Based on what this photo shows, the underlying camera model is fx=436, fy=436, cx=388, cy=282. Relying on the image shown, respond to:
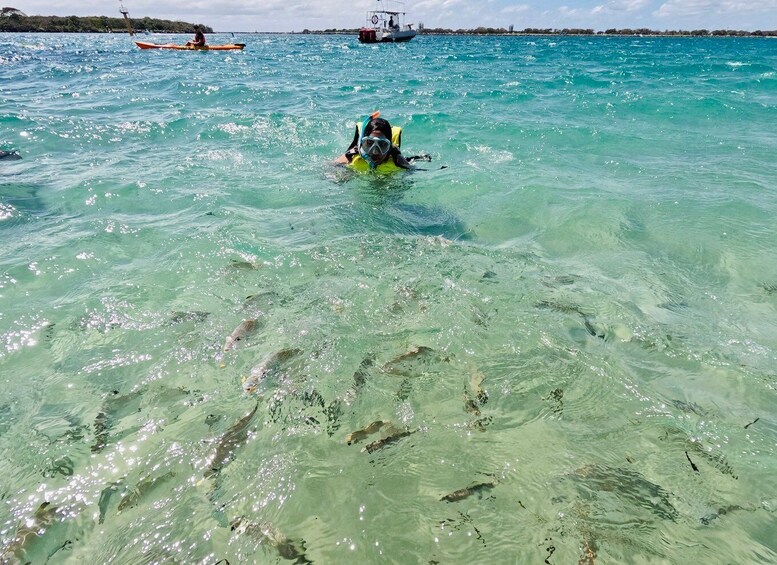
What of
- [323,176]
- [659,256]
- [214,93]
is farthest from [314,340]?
[214,93]

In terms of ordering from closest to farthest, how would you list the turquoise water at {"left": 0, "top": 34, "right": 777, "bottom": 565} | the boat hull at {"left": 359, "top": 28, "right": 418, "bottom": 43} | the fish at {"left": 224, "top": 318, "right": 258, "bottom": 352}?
the turquoise water at {"left": 0, "top": 34, "right": 777, "bottom": 565}, the fish at {"left": 224, "top": 318, "right": 258, "bottom": 352}, the boat hull at {"left": 359, "top": 28, "right": 418, "bottom": 43}

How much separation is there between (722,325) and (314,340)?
14.1 feet

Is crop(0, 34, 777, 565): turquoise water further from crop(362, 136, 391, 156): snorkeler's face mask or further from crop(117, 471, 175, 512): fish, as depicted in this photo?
crop(362, 136, 391, 156): snorkeler's face mask

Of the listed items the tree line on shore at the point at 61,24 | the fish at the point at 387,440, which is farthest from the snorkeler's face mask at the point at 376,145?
the tree line on shore at the point at 61,24

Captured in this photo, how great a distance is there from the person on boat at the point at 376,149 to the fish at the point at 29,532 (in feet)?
23.3

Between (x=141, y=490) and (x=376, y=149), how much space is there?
6.97m

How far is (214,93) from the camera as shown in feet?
58.9

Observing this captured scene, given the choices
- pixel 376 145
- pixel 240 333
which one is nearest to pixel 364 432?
pixel 240 333

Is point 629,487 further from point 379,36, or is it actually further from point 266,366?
point 379,36

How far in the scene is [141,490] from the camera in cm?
288

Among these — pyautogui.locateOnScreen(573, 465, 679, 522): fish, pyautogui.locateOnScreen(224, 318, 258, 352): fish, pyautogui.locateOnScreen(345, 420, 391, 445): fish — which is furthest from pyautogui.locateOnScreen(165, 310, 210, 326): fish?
pyautogui.locateOnScreen(573, 465, 679, 522): fish

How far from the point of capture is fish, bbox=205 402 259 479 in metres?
3.03

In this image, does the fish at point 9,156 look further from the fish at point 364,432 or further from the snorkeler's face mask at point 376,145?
the fish at point 364,432

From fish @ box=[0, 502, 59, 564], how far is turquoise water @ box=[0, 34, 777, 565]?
0.5 inches
